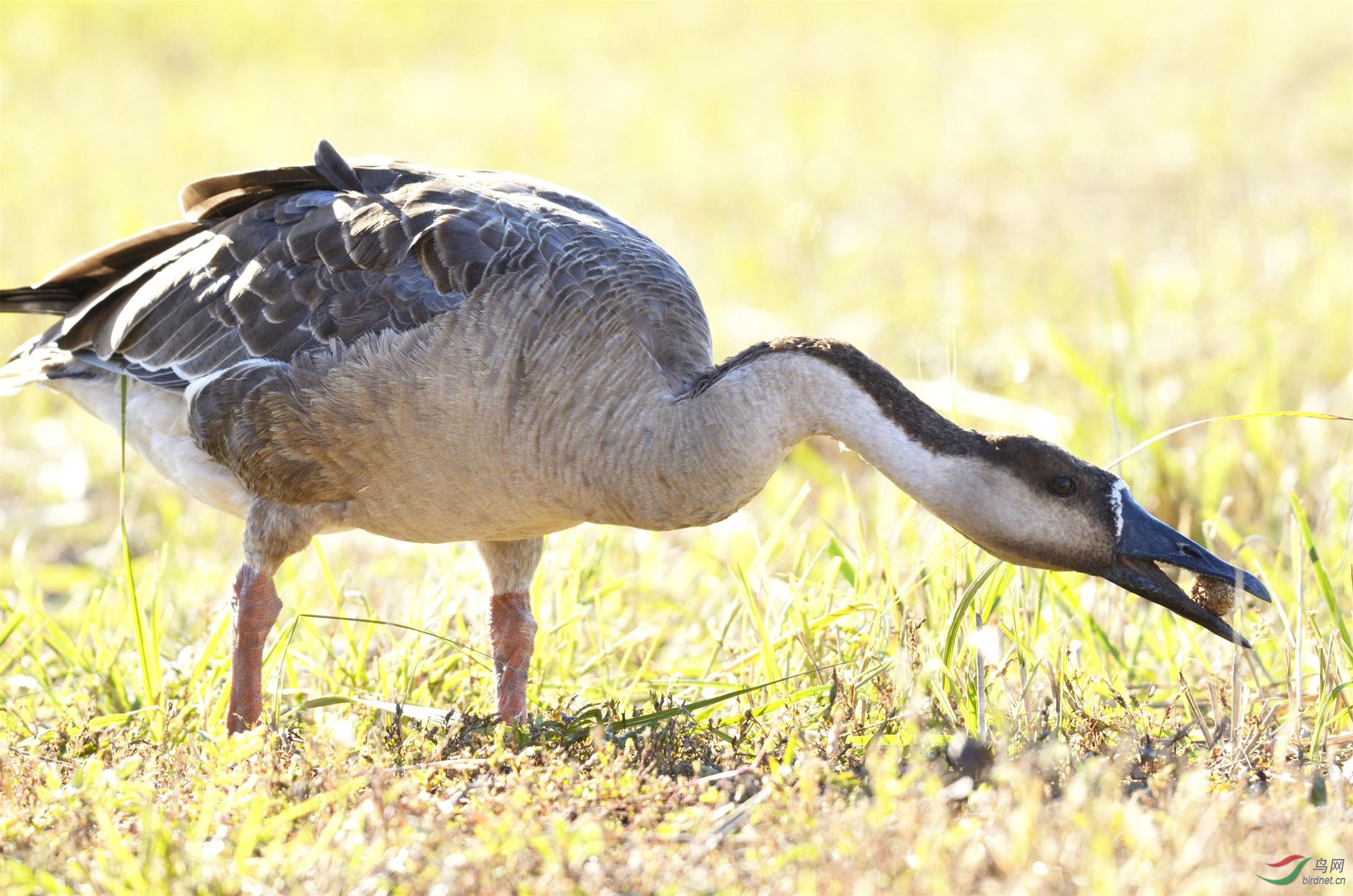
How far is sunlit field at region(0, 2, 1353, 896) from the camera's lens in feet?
10.5

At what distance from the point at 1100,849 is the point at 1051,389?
530 cm

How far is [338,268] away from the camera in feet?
15.4

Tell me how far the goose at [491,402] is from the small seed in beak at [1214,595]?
0.09ft

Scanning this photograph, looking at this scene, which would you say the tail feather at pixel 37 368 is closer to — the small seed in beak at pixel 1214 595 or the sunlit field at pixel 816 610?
the sunlit field at pixel 816 610

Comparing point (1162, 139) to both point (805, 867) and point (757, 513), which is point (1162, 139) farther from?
point (805, 867)

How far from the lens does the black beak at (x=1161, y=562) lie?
12.6 ft

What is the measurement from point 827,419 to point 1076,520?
0.80m

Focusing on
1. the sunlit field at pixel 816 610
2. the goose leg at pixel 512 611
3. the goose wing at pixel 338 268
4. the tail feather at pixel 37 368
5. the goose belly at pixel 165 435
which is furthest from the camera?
the tail feather at pixel 37 368

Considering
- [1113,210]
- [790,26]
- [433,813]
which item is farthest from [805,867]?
[790,26]

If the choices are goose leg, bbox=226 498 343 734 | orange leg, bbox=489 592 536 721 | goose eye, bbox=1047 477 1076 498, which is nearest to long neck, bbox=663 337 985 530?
goose eye, bbox=1047 477 1076 498

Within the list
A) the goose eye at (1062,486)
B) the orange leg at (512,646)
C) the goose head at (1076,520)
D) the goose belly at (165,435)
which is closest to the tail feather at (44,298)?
the goose belly at (165,435)

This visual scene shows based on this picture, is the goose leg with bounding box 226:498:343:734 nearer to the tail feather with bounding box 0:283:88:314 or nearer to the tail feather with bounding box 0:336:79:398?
the tail feather with bounding box 0:336:79:398

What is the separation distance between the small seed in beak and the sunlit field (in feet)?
0.65

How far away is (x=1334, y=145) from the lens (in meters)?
13.0
